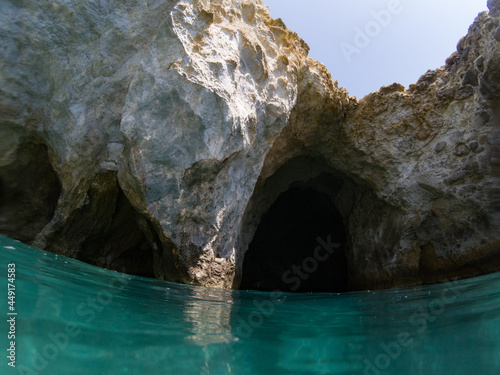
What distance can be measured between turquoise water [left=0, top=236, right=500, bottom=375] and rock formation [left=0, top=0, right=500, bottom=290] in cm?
159

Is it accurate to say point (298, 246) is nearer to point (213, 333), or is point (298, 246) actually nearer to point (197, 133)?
point (197, 133)

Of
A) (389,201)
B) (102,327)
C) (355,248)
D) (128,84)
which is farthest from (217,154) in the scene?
(355,248)

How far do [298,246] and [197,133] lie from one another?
735 cm

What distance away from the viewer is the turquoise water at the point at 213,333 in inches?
100

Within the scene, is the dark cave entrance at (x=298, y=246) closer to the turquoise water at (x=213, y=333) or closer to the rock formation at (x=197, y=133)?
the rock formation at (x=197, y=133)

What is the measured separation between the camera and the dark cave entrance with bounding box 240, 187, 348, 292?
11.0 metres

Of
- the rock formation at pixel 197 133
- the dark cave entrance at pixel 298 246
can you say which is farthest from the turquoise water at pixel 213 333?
the dark cave entrance at pixel 298 246

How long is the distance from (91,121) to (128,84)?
83 cm

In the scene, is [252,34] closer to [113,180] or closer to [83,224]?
[113,180]

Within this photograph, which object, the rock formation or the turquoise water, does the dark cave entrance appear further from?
the turquoise water

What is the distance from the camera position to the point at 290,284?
38.3 ft

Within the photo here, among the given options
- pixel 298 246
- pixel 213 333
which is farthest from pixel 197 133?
pixel 298 246

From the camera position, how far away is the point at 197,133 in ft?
17.7

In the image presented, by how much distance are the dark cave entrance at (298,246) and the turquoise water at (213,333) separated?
Answer: 658cm
